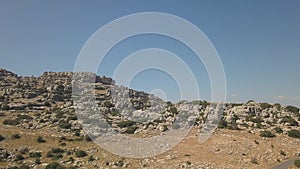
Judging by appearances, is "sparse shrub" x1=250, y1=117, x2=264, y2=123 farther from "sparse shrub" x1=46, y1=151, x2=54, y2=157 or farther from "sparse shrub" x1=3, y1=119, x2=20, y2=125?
"sparse shrub" x1=3, y1=119, x2=20, y2=125

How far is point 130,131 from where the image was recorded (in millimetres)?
45688

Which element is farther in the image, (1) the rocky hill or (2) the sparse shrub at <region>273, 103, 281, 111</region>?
(2) the sparse shrub at <region>273, 103, 281, 111</region>

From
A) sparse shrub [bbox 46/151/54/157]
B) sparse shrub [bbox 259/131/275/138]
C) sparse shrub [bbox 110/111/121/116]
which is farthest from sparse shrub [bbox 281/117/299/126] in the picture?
sparse shrub [bbox 46/151/54/157]

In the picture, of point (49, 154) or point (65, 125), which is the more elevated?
point (65, 125)

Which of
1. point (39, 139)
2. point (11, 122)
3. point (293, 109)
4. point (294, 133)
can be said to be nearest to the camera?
point (294, 133)

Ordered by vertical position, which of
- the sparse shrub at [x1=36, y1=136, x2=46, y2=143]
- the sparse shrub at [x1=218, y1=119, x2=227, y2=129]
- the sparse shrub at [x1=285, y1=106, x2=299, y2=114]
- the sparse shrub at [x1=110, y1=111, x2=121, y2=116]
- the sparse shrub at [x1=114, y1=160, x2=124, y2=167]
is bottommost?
the sparse shrub at [x1=114, y1=160, x2=124, y2=167]

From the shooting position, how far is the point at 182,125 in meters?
50.2

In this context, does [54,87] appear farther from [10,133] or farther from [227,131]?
[227,131]

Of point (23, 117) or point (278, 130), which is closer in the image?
point (278, 130)

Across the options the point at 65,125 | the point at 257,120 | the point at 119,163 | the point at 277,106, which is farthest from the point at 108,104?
the point at 119,163

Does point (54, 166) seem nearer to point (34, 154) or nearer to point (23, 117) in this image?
point (34, 154)

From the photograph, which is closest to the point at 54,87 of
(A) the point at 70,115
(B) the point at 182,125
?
(A) the point at 70,115

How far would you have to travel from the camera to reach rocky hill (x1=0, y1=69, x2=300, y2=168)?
102ft

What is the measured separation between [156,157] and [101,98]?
170 feet
